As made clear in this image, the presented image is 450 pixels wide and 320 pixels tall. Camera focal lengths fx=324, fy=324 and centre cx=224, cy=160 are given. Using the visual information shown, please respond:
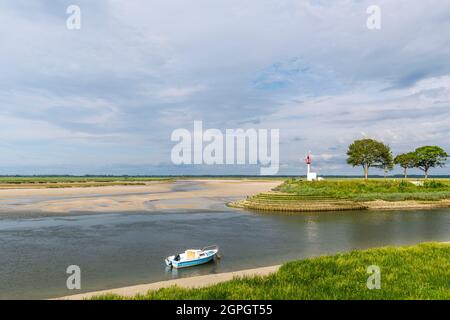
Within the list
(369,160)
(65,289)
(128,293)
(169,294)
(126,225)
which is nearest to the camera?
(169,294)

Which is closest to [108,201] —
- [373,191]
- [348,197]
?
[348,197]

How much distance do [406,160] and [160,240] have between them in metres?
114

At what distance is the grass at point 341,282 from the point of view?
545 inches

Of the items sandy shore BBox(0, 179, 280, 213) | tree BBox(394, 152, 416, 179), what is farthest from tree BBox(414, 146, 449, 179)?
sandy shore BBox(0, 179, 280, 213)

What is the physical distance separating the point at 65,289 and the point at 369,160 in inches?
4296

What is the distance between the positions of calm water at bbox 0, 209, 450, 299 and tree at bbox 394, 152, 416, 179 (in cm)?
6523

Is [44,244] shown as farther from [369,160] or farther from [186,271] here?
[369,160]

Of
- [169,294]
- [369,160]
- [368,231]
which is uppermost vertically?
[369,160]

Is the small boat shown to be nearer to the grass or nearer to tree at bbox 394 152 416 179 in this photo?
the grass

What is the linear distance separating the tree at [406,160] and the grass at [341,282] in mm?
109892
